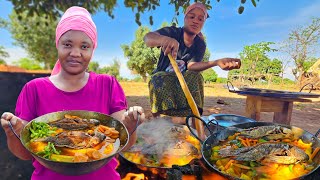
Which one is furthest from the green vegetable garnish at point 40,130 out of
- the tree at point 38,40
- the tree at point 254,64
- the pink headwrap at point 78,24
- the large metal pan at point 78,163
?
the tree at point 38,40

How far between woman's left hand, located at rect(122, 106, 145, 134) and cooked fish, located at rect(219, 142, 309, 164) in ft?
2.66

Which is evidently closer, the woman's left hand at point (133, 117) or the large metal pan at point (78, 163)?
the large metal pan at point (78, 163)

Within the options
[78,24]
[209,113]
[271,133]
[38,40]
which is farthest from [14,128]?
[38,40]

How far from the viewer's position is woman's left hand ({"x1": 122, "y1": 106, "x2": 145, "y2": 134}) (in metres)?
1.24

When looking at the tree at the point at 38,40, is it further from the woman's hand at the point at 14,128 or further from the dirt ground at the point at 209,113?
the woman's hand at the point at 14,128

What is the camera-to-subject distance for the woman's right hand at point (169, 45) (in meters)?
3.91

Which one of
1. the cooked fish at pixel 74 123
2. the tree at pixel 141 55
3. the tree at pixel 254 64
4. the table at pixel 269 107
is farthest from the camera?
the tree at pixel 141 55

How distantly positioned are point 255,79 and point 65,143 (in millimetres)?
10922

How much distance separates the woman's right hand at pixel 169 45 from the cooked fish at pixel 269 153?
2.37 m

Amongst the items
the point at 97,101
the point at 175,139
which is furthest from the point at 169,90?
the point at 97,101

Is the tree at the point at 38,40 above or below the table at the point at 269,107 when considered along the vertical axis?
above

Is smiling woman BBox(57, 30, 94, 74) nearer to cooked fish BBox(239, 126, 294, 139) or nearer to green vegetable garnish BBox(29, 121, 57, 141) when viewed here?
green vegetable garnish BBox(29, 121, 57, 141)

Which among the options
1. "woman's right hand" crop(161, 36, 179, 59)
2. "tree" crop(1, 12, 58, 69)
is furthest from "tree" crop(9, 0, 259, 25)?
"tree" crop(1, 12, 58, 69)

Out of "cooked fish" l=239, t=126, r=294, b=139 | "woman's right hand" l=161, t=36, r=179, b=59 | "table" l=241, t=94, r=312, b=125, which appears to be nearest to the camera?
"cooked fish" l=239, t=126, r=294, b=139
